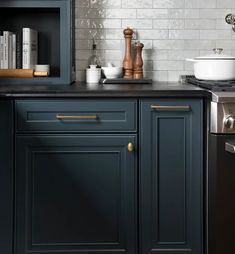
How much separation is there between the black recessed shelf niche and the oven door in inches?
38.8

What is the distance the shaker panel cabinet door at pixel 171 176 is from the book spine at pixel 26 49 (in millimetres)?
882

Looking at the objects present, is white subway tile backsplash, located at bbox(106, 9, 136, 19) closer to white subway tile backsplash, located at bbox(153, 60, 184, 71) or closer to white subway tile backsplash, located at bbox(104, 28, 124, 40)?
white subway tile backsplash, located at bbox(104, 28, 124, 40)

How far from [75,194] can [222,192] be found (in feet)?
2.30

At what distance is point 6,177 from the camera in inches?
109

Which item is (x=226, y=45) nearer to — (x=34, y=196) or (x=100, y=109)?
(x=100, y=109)

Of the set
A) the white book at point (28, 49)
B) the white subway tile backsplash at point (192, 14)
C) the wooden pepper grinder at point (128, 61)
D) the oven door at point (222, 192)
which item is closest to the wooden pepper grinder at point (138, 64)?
the wooden pepper grinder at point (128, 61)

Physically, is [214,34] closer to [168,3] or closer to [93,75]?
[168,3]

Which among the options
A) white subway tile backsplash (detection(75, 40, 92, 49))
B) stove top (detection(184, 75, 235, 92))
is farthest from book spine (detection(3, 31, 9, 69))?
stove top (detection(184, 75, 235, 92))

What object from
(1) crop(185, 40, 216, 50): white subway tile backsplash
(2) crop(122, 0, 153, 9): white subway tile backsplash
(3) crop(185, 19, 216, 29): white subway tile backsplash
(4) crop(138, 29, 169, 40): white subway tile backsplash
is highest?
(2) crop(122, 0, 153, 9): white subway tile backsplash

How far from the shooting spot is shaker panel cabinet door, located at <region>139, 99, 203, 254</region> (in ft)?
9.11

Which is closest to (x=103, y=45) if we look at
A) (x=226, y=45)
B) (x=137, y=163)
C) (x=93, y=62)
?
(x=93, y=62)

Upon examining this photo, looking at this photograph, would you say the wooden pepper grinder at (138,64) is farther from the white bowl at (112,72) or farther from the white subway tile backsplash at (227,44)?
the white subway tile backsplash at (227,44)

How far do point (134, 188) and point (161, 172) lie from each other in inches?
6.0

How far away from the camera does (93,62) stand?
3488 millimetres
